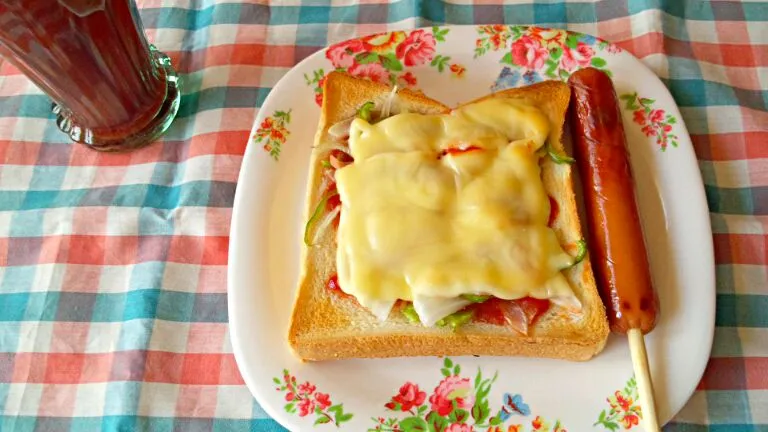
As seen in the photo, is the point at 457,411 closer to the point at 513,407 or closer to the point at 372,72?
the point at 513,407

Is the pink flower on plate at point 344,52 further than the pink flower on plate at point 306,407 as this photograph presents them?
Yes

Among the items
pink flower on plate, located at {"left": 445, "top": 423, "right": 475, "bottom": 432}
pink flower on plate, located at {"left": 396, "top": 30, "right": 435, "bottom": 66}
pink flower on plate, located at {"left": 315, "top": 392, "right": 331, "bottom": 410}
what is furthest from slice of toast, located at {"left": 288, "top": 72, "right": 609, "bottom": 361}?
pink flower on plate, located at {"left": 396, "top": 30, "right": 435, "bottom": 66}

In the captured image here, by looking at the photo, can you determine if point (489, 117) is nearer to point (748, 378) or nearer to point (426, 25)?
point (426, 25)

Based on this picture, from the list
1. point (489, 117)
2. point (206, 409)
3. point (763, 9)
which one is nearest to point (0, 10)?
point (206, 409)

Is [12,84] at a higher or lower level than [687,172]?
lower

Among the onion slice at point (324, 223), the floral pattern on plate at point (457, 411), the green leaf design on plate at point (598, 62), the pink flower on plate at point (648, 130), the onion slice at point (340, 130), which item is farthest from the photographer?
the green leaf design on plate at point (598, 62)

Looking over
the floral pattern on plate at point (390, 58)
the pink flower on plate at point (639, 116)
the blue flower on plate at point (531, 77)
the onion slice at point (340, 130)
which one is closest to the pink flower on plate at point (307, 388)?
the onion slice at point (340, 130)

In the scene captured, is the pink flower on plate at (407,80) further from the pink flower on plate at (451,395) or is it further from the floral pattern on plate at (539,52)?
the pink flower on plate at (451,395)

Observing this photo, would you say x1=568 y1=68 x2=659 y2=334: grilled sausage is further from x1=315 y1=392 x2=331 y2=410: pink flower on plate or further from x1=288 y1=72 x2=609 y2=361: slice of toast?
x1=315 y1=392 x2=331 y2=410: pink flower on plate
